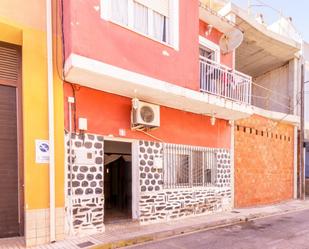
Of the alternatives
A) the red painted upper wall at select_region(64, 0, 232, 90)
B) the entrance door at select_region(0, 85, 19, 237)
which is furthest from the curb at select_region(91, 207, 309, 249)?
the red painted upper wall at select_region(64, 0, 232, 90)

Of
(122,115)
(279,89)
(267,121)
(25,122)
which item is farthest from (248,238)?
(279,89)

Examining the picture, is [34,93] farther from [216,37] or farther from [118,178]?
[216,37]

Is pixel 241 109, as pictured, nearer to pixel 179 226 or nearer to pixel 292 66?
pixel 179 226

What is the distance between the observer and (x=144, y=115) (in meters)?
7.95

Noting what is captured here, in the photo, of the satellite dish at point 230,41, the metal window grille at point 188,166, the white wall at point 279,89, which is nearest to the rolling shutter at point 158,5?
the satellite dish at point 230,41

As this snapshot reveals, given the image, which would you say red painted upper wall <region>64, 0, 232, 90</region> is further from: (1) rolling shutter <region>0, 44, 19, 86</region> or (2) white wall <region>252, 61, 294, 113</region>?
(2) white wall <region>252, 61, 294, 113</region>

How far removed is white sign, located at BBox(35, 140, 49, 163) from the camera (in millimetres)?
6332

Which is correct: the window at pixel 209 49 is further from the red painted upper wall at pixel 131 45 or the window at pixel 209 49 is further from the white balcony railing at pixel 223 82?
the red painted upper wall at pixel 131 45

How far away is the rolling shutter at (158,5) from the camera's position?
7.94 meters

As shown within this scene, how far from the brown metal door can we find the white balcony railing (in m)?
5.67

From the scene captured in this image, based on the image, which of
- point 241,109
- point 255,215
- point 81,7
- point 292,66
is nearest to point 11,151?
point 81,7

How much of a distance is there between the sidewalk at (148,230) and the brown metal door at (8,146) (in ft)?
1.66

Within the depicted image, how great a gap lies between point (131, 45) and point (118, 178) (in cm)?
616

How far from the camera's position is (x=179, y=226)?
26.6 ft
